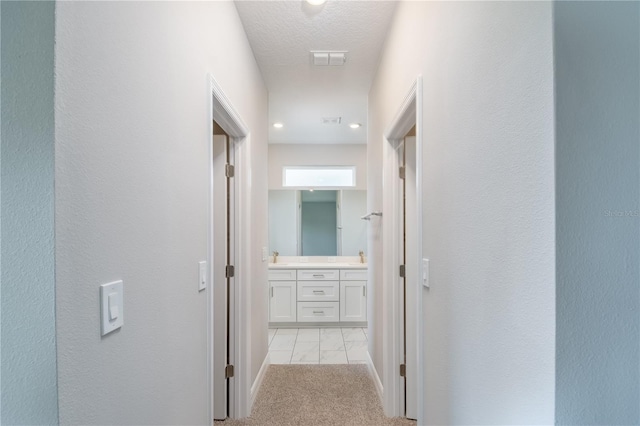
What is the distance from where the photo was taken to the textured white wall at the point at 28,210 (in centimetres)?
59

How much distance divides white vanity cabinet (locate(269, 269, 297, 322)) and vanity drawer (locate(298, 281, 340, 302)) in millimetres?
91

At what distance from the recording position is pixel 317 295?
4184 millimetres

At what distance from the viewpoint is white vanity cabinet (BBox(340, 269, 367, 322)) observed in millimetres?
4191

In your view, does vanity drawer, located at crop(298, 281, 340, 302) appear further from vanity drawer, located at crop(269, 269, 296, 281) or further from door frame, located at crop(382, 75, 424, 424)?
door frame, located at crop(382, 75, 424, 424)

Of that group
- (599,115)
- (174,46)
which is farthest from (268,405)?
(599,115)

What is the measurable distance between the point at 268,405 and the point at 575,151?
2.46 m

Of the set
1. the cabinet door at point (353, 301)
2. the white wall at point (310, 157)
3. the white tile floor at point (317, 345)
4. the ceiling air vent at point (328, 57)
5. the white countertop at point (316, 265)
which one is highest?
the ceiling air vent at point (328, 57)

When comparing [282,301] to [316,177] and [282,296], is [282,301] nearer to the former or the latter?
[282,296]

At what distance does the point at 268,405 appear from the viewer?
234 centimetres

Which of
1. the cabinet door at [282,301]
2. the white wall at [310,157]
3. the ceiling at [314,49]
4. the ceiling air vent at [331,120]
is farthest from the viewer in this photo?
the white wall at [310,157]

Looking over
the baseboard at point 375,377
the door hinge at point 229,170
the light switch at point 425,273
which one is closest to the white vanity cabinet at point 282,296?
the baseboard at point 375,377

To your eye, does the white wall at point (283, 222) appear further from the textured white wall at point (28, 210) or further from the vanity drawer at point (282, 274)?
the textured white wall at point (28, 210)

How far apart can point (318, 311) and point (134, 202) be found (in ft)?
11.8

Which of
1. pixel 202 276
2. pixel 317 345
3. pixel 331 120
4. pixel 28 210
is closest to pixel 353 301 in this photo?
pixel 317 345
